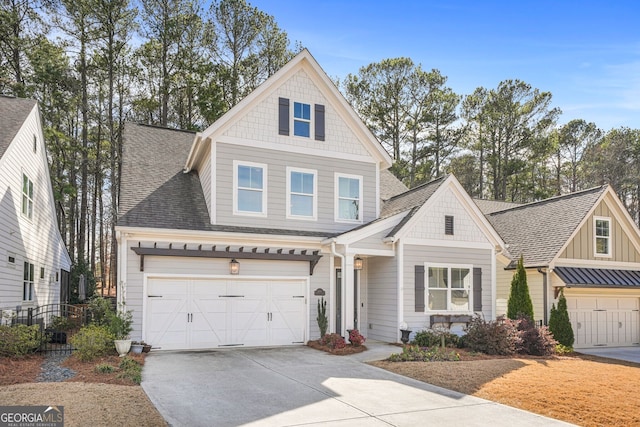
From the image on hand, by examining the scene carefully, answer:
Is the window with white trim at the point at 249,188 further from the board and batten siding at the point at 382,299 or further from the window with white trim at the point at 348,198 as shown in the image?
the board and batten siding at the point at 382,299

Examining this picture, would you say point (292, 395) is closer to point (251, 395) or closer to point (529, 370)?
point (251, 395)

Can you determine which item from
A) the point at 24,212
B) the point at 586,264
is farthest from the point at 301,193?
the point at 586,264

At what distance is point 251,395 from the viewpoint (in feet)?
27.5

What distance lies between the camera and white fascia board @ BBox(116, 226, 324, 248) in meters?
12.9

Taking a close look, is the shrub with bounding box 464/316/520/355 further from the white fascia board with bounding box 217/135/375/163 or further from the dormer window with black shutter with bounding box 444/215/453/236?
the white fascia board with bounding box 217/135/375/163

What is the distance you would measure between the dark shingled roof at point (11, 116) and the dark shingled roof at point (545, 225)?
16.5m

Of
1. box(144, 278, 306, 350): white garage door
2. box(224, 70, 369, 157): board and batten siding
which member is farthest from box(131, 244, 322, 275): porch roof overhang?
box(224, 70, 369, 157): board and batten siding

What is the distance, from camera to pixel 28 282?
630 inches

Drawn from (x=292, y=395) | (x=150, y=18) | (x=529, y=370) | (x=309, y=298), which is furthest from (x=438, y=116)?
(x=292, y=395)

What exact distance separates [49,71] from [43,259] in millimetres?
12187

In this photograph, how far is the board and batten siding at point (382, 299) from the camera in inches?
587

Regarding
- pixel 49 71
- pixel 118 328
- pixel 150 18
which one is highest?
pixel 150 18

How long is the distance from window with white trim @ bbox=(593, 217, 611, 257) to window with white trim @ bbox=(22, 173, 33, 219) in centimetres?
1955

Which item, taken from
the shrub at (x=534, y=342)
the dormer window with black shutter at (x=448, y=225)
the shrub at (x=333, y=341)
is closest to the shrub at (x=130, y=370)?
the shrub at (x=333, y=341)
